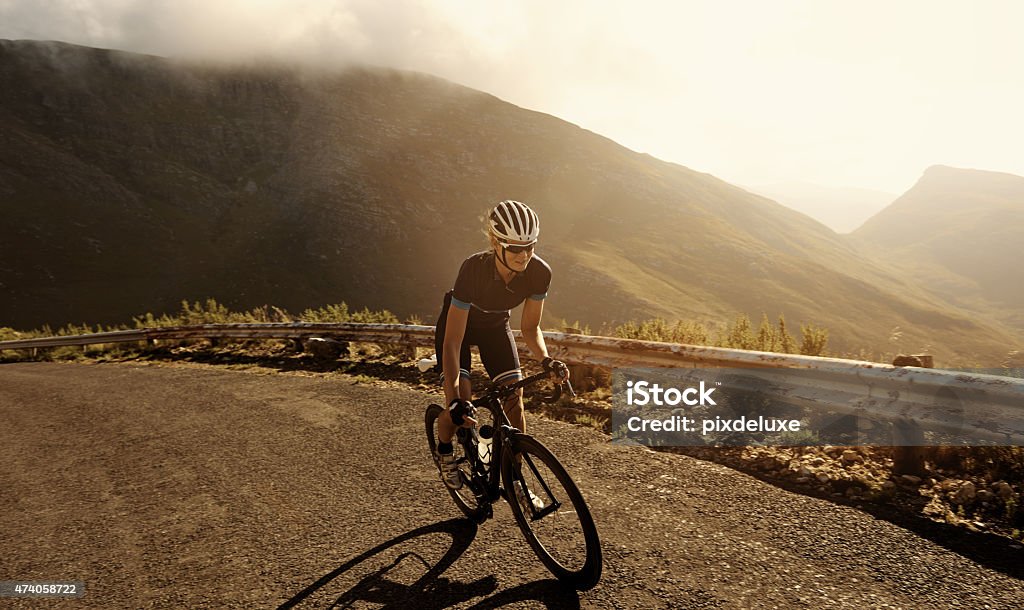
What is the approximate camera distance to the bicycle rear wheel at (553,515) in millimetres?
3057

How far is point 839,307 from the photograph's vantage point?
4734 inches

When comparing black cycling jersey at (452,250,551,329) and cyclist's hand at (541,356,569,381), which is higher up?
black cycling jersey at (452,250,551,329)

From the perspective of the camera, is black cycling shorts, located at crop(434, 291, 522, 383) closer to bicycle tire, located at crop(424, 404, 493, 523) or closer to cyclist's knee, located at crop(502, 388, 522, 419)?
cyclist's knee, located at crop(502, 388, 522, 419)

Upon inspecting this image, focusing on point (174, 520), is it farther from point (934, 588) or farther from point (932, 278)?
point (932, 278)

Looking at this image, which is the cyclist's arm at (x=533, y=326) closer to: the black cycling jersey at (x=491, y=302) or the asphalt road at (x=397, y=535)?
the black cycling jersey at (x=491, y=302)

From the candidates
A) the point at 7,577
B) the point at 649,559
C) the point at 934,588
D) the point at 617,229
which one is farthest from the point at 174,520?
the point at 617,229

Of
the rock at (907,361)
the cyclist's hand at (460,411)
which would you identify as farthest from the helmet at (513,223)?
the rock at (907,361)

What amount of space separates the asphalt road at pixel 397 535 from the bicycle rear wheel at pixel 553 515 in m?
0.15

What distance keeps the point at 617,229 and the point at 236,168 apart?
9776 centimetres

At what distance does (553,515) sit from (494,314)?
1559 mm

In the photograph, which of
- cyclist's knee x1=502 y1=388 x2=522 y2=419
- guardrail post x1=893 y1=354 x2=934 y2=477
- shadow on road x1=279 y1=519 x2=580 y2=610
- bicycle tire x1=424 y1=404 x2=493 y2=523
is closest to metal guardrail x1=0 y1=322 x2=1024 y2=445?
guardrail post x1=893 y1=354 x2=934 y2=477

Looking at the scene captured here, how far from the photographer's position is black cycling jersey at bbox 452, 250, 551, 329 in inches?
148

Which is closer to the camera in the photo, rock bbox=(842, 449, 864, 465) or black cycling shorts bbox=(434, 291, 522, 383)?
black cycling shorts bbox=(434, 291, 522, 383)

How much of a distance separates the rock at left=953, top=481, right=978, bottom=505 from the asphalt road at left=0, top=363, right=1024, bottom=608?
1.47ft
